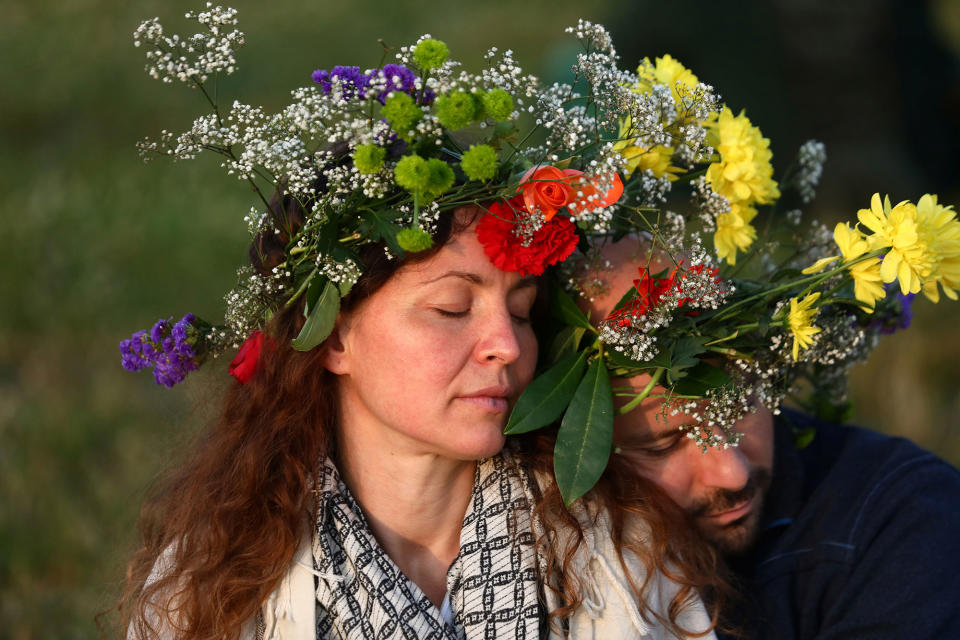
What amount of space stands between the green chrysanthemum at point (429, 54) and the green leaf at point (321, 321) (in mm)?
698

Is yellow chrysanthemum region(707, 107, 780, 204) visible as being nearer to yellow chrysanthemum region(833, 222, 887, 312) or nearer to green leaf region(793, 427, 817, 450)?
yellow chrysanthemum region(833, 222, 887, 312)

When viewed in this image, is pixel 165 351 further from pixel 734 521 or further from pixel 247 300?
pixel 734 521

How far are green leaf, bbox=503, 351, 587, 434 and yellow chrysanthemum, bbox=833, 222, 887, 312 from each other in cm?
81

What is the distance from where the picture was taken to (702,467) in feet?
11.2

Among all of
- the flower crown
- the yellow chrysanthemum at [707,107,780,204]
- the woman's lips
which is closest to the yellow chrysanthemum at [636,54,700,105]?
the flower crown

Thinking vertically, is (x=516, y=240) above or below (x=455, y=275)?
above

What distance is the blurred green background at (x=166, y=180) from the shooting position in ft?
16.7

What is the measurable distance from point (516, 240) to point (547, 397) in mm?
476

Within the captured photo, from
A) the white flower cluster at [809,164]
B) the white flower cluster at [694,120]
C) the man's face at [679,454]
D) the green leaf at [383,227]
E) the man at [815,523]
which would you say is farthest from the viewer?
the white flower cluster at [809,164]

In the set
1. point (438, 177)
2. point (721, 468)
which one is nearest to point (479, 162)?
point (438, 177)

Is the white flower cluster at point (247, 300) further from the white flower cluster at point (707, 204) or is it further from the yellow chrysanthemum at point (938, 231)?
the yellow chrysanthemum at point (938, 231)

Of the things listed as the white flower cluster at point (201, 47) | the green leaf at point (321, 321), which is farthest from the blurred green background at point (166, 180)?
the white flower cluster at point (201, 47)

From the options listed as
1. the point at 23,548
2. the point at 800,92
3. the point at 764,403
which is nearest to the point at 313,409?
the point at 764,403

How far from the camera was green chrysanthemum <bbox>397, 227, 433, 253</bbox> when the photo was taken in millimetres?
2625
